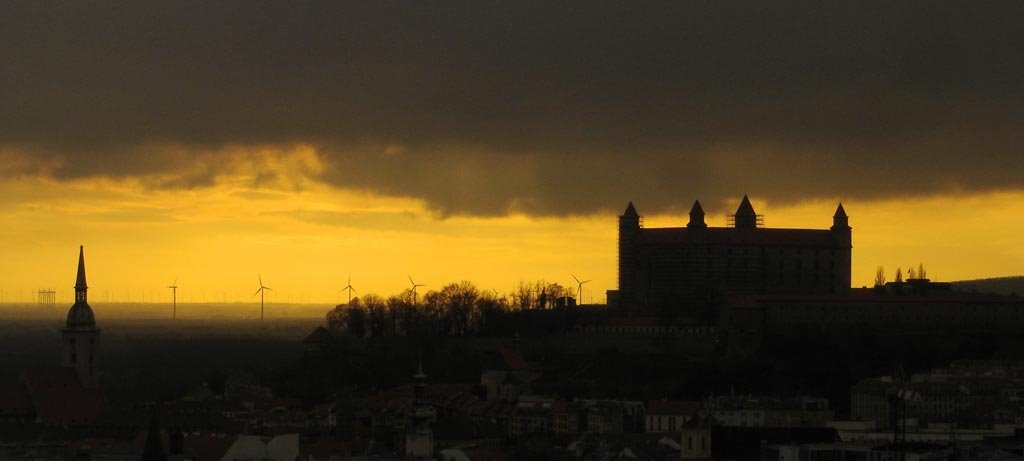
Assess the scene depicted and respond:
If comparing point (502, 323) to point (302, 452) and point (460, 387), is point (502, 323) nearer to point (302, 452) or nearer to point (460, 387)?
point (460, 387)

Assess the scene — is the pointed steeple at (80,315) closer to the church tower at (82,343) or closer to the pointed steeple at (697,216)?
the church tower at (82,343)

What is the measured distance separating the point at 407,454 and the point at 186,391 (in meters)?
54.7

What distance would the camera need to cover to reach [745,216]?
192 meters

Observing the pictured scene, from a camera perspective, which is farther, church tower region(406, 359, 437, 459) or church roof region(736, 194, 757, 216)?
church roof region(736, 194, 757, 216)

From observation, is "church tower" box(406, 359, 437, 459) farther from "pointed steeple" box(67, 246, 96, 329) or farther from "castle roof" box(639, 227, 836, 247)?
"castle roof" box(639, 227, 836, 247)

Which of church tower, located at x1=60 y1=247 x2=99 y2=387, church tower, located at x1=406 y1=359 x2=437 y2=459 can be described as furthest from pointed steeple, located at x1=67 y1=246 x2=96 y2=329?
church tower, located at x1=406 y1=359 x2=437 y2=459

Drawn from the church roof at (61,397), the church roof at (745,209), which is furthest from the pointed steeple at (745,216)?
the church roof at (61,397)

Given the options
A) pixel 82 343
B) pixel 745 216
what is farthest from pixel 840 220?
pixel 82 343

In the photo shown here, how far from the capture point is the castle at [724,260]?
594 ft

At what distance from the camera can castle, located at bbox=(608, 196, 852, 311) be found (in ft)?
594

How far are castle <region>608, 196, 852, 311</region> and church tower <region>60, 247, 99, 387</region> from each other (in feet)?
166

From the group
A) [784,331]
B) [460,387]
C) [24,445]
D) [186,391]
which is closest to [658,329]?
[784,331]

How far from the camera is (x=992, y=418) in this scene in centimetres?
13200

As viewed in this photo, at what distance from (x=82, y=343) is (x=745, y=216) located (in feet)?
219
